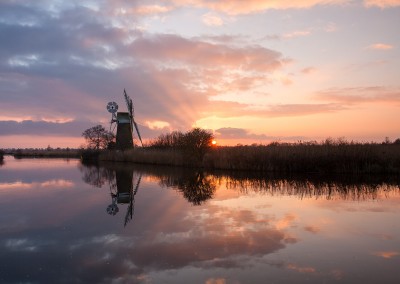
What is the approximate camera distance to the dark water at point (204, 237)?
18.0 ft

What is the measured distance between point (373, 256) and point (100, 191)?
11.6 meters

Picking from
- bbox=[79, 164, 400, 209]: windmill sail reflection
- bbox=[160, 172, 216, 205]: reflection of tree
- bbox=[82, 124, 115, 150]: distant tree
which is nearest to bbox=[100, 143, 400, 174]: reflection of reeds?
bbox=[79, 164, 400, 209]: windmill sail reflection

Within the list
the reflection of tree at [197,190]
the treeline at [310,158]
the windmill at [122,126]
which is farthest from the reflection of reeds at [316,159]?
the windmill at [122,126]

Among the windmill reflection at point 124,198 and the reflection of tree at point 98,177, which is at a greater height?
the reflection of tree at point 98,177

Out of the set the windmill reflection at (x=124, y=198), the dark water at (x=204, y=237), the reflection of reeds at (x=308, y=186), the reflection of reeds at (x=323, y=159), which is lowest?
the dark water at (x=204, y=237)

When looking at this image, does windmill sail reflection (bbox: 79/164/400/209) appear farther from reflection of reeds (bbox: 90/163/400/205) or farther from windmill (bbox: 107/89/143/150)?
windmill (bbox: 107/89/143/150)

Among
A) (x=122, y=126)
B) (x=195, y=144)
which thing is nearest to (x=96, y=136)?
(x=122, y=126)

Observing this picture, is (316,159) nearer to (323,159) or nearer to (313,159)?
Result: (313,159)

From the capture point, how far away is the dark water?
18.0 ft

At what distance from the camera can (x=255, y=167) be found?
76.5 ft

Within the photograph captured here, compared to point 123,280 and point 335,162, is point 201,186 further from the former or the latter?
point 123,280

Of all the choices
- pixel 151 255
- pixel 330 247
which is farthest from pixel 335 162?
pixel 151 255

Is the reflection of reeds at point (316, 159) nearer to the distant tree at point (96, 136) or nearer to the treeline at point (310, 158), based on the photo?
the treeline at point (310, 158)

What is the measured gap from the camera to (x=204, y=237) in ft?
24.8
